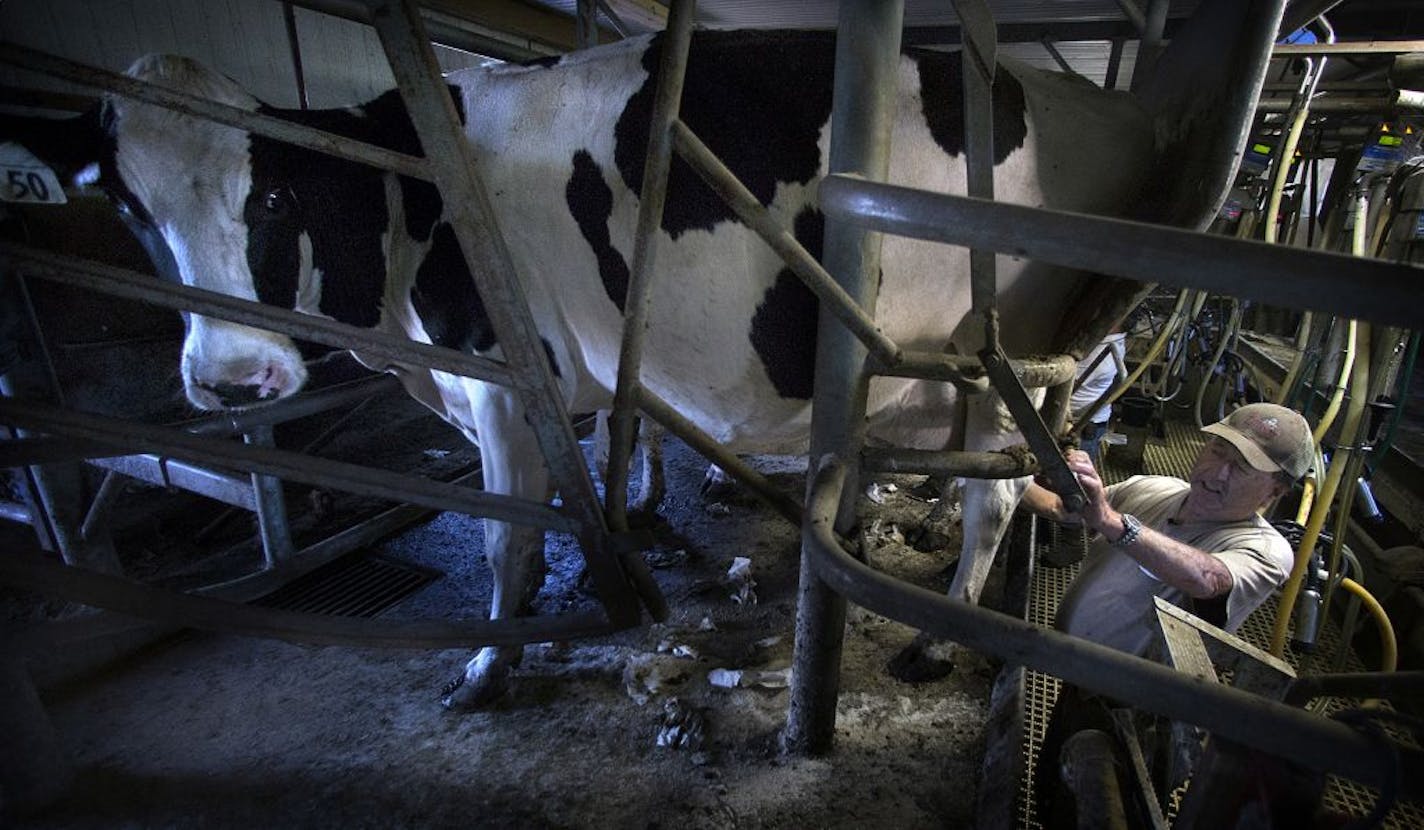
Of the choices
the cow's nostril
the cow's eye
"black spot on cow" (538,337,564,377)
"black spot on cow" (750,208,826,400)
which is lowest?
the cow's nostril

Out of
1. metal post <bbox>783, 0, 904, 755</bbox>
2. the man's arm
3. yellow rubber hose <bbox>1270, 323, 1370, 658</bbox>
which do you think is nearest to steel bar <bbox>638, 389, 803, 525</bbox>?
metal post <bbox>783, 0, 904, 755</bbox>

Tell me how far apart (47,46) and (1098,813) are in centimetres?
469

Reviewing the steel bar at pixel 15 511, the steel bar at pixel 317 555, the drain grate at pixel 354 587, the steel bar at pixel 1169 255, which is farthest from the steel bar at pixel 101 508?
the steel bar at pixel 1169 255

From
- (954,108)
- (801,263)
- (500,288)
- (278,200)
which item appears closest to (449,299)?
(278,200)

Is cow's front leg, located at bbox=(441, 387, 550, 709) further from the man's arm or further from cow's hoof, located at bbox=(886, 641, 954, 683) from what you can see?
the man's arm

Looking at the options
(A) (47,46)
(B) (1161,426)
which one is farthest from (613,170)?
(B) (1161,426)

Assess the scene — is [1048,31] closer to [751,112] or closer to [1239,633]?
[751,112]

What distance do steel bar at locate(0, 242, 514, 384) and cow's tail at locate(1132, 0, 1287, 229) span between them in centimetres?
179

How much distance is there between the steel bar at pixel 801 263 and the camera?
4.12ft

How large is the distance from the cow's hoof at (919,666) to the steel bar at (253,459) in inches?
63.1

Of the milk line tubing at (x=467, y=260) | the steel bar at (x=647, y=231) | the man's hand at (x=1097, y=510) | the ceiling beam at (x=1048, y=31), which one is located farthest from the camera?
the ceiling beam at (x=1048, y=31)

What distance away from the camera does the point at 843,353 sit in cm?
144

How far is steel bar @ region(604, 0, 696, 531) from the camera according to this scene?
143 centimetres

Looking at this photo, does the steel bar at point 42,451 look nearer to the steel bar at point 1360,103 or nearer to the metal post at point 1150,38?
the metal post at point 1150,38
